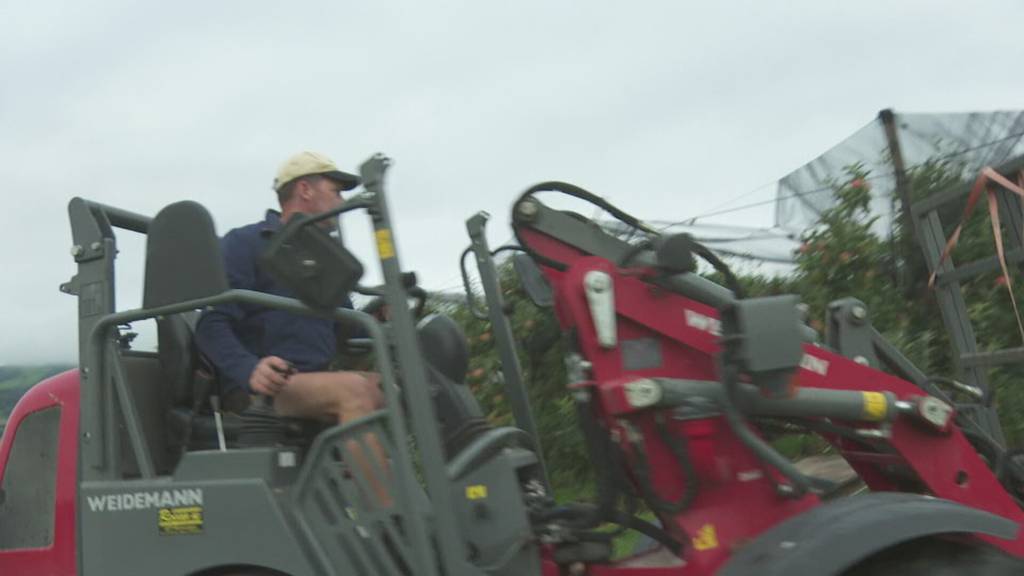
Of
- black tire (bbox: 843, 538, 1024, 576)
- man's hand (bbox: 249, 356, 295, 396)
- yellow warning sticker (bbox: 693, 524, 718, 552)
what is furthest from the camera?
man's hand (bbox: 249, 356, 295, 396)

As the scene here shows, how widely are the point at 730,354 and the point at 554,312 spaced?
28.6 inches

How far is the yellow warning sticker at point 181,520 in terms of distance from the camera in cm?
363

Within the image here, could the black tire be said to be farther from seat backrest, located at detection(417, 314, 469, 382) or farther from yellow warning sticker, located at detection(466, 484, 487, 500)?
seat backrest, located at detection(417, 314, 469, 382)

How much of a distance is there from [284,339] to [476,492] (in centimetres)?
98

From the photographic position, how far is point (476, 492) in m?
3.74

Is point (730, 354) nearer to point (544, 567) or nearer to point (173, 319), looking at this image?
point (544, 567)

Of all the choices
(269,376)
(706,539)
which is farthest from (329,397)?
(706,539)

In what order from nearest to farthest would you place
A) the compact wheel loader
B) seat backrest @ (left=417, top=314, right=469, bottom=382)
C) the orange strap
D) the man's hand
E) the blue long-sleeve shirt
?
the compact wheel loader, the man's hand, the blue long-sleeve shirt, seat backrest @ (left=417, top=314, right=469, bottom=382), the orange strap

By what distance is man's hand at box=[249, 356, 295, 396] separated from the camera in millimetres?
3834

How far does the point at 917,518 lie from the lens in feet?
10.5

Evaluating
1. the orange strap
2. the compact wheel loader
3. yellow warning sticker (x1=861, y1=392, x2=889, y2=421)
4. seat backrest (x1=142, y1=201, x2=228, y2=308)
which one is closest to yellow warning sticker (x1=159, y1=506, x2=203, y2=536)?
the compact wheel loader

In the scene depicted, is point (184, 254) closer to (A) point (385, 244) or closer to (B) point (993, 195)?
(A) point (385, 244)

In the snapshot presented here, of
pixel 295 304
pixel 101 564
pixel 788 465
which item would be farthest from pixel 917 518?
pixel 101 564

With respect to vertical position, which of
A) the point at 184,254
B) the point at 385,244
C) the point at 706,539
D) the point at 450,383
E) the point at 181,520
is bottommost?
the point at 706,539
